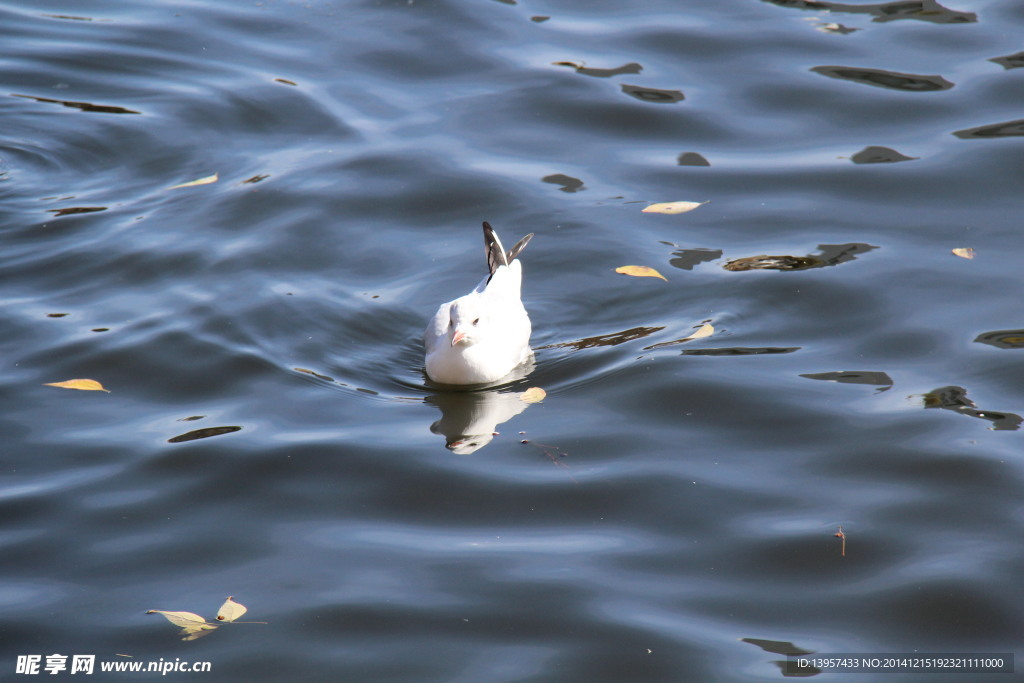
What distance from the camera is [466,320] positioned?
6605 millimetres

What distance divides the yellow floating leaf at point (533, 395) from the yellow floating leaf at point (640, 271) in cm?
161

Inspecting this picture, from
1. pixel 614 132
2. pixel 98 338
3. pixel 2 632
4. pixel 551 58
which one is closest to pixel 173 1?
pixel 551 58

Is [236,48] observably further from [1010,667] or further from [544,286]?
[1010,667]

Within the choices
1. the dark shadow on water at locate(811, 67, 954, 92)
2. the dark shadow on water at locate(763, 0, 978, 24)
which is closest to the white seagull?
the dark shadow on water at locate(811, 67, 954, 92)

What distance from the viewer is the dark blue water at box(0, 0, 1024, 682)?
16.2 ft

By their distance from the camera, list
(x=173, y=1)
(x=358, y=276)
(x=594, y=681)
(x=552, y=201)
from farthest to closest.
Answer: (x=173, y=1) < (x=552, y=201) < (x=358, y=276) < (x=594, y=681)

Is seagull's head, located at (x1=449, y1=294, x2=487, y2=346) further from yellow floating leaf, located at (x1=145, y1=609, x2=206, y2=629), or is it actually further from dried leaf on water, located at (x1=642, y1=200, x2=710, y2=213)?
dried leaf on water, located at (x1=642, y1=200, x2=710, y2=213)

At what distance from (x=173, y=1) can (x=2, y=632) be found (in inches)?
385

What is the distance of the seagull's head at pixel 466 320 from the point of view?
6.50 meters

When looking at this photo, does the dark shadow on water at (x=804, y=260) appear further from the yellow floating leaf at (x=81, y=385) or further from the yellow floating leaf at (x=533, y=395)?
the yellow floating leaf at (x=81, y=385)

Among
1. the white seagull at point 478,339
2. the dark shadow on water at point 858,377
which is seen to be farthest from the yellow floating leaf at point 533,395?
the dark shadow on water at point 858,377

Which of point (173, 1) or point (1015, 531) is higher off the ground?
point (173, 1)

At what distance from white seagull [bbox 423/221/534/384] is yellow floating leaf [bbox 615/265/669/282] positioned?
45.2 inches

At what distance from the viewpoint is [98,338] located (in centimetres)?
Answer: 702
